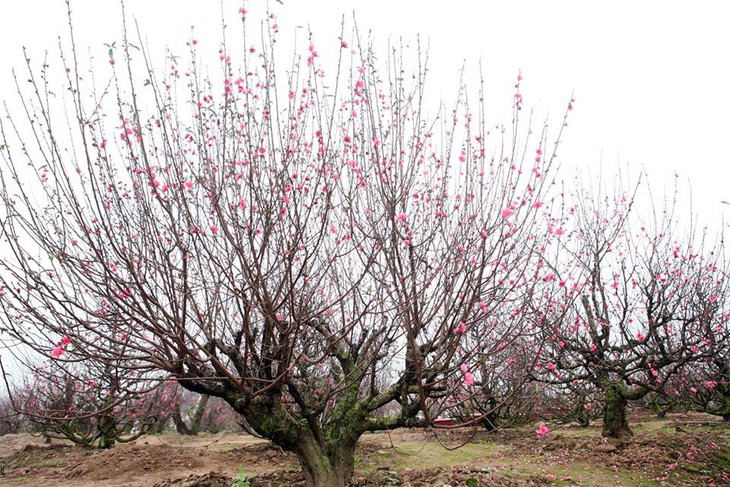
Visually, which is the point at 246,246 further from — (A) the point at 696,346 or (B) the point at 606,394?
(B) the point at 606,394

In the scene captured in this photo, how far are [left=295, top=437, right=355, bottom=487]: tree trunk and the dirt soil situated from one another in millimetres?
887

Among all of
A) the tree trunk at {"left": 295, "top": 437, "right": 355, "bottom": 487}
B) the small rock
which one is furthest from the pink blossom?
the small rock

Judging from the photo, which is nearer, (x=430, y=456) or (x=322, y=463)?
(x=322, y=463)

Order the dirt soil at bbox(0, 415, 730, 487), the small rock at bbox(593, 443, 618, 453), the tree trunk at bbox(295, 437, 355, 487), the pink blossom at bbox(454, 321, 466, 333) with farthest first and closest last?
the small rock at bbox(593, 443, 618, 453) → the dirt soil at bbox(0, 415, 730, 487) → the tree trunk at bbox(295, 437, 355, 487) → the pink blossom at bbox(454, 321, 466, 333)

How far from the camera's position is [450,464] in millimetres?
9523

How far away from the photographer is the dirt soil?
6.54 meters

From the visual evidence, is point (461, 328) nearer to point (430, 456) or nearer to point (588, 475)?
point (588, 475)

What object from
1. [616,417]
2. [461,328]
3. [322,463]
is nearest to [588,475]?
[616,417]

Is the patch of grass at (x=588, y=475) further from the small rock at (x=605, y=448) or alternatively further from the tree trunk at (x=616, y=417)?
the tree trunk at (x=616, y=417)

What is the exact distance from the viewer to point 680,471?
7.46 metres

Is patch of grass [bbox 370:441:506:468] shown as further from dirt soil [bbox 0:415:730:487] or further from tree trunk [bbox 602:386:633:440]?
tree trunk [bbox 602:386:633:440]

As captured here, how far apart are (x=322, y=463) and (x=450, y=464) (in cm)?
533

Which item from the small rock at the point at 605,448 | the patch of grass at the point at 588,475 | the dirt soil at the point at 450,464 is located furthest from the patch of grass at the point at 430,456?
the small rock at the point at 605,448

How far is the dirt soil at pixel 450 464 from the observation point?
6.54 m
